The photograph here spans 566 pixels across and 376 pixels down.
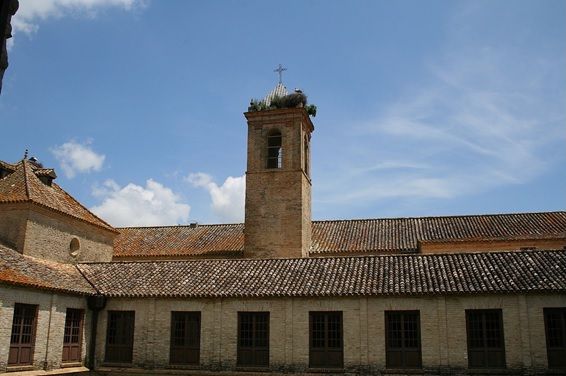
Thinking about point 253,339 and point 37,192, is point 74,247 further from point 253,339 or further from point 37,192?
point 253,339

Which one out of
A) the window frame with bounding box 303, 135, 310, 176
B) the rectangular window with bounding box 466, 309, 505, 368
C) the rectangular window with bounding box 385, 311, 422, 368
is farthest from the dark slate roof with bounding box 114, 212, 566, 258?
the rectangular window with bounding box 466, 309, 505, 368

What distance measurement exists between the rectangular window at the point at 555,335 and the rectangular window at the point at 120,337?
14.7m

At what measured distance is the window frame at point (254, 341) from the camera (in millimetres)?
20328

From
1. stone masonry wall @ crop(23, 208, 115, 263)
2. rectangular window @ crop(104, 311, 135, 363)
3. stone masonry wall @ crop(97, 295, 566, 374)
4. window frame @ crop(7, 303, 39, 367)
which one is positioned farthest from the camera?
stone masonry wall @ crop(23, 208, 115, 263)

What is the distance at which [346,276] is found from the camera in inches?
838

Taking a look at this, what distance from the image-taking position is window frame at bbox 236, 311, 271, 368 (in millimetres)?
20328

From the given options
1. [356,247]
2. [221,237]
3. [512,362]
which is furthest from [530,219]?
[221,237]

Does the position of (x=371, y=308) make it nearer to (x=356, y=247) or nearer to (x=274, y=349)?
(x=274, y=349)

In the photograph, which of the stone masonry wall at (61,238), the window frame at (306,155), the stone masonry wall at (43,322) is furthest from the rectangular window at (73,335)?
the window frame at (306,155)

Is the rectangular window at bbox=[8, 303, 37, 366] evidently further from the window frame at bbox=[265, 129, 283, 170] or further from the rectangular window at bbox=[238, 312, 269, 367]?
the window frame at bbox=[265, 129, 283, 170]

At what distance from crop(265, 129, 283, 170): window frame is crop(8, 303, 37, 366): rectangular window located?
16.9 m

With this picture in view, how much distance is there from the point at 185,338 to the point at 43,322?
5.02 meters

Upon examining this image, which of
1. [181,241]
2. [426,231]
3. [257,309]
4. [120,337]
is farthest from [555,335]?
[181,241]

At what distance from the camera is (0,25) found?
9.04ft
